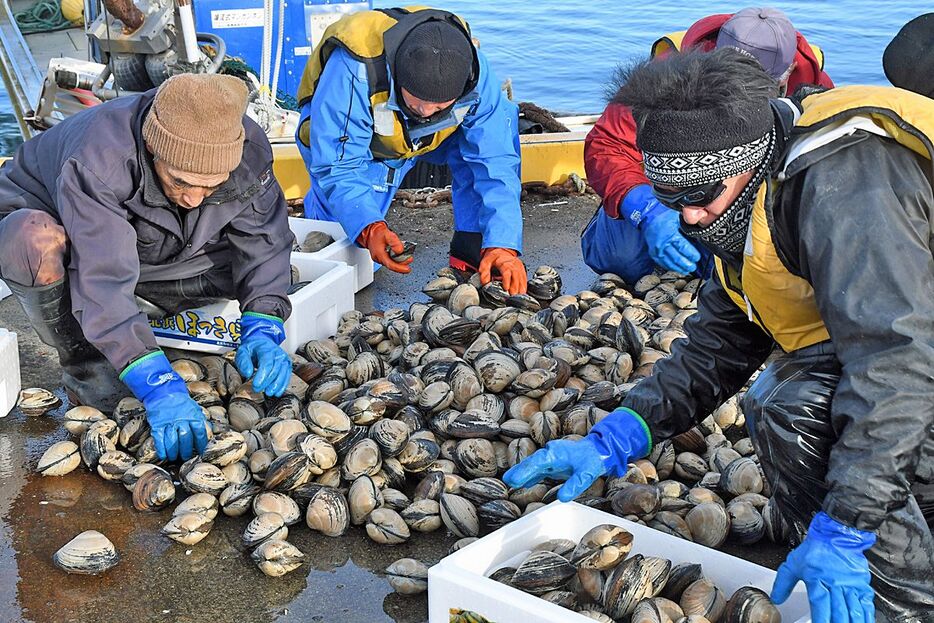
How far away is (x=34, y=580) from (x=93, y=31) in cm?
392

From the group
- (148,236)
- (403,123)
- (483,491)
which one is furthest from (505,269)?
(483,491)

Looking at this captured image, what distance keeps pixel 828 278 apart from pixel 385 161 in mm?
2938

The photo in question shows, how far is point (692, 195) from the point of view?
1.92 meters

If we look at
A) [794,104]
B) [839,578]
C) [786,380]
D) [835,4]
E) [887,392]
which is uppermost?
[794,104]

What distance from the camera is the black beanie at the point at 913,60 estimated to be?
9.53 feet

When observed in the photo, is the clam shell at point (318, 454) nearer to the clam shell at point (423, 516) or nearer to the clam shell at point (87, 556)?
the clam shell at point (423, 516)

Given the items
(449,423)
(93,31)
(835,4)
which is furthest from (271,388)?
(835,4)

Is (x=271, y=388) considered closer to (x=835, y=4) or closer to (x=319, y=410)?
(x=319, y=410)

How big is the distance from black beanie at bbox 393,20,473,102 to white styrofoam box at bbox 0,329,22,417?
5.55ft

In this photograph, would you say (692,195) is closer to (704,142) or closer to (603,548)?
(704,142)

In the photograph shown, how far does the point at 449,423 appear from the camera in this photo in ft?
9.40

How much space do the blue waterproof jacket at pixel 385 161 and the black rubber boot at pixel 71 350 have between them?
1212 mm

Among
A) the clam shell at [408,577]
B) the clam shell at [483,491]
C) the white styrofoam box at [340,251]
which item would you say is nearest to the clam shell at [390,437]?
the clam shell at [483,491]

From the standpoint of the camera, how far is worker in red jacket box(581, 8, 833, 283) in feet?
12.7
